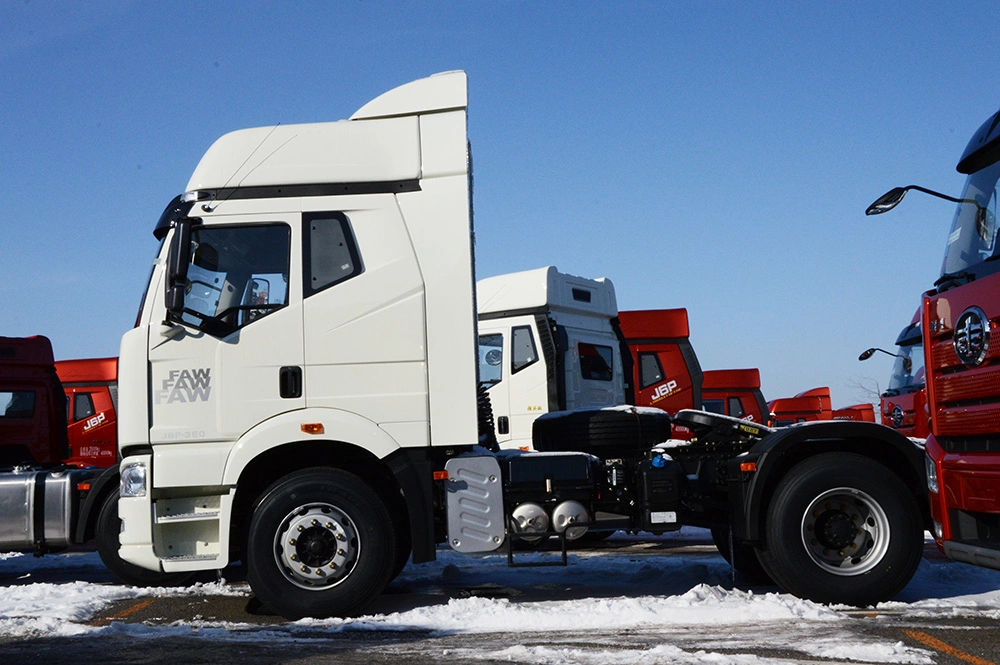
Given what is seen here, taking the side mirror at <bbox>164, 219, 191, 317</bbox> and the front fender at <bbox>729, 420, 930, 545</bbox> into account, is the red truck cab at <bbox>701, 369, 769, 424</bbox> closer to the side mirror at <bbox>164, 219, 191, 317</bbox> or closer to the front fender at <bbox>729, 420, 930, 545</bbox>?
the front fender at <bbox>729, 420, 930, 545</bbox>

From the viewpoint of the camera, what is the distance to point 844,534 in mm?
6922

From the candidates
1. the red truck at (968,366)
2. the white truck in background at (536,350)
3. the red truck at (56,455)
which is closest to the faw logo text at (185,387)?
the red truck at (56,455)

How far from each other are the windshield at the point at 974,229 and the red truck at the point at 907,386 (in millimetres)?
9995

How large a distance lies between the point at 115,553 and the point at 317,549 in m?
3.10

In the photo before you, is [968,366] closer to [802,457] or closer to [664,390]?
[802,457]

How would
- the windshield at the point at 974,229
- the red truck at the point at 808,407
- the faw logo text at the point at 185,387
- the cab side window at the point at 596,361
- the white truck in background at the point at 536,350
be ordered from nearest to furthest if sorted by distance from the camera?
the windshield at the point at 974,229 < the faw logo text at the point at 185,387 < the white truck in background at the point at 536,350 < the cab side window at the point at 596,361 < the red truck at the point at 808,407

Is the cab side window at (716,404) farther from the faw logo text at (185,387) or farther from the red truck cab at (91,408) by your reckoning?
the faw logo text at (185,387)

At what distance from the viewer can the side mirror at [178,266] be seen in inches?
257

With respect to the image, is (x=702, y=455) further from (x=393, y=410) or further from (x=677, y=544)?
(x=677, y=544)

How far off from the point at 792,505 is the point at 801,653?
5.58ft

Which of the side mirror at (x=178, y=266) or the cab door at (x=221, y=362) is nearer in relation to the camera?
the side mirror at (x=178, y=266)

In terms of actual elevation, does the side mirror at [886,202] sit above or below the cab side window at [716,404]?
above

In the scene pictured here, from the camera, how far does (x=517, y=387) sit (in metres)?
12.1

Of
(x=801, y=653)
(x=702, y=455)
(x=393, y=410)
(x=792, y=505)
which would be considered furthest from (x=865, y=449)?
(x=393, y=410)
